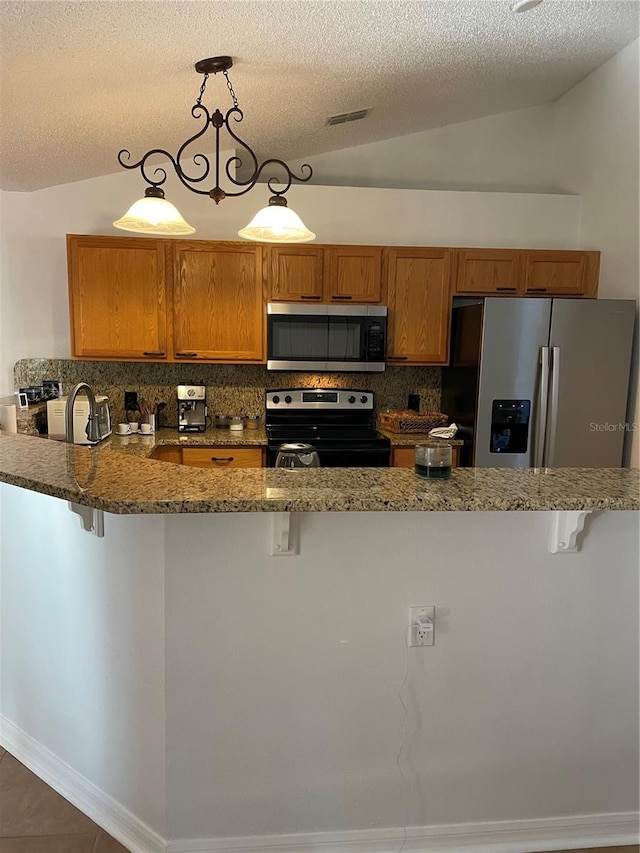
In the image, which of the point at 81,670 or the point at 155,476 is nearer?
the point at 155,476

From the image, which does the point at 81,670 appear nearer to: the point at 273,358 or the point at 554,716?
the point at 554,716

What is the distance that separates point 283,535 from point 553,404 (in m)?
2.32

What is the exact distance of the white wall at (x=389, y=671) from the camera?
5.22 feet

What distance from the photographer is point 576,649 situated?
1699 millimetres

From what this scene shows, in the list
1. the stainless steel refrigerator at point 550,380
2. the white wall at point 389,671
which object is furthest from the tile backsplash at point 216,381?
the white wall at point 389,671

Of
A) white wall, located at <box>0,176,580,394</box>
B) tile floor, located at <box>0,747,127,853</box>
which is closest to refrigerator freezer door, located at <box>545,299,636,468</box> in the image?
white wall, located at <box>0,176,580,394</box>

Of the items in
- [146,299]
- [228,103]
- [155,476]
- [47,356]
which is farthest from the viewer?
[47,356]

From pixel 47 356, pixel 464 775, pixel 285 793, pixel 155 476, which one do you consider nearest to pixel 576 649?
pixel 464 775

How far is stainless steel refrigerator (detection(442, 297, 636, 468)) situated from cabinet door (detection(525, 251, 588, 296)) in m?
0.54

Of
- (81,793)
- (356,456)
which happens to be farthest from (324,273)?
(81,793)

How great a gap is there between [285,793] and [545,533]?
3.37ft

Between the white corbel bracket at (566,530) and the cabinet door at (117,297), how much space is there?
2.75 metres

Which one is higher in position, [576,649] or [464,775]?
[576,649]

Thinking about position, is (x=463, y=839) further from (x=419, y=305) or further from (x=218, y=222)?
(x=218, y=222)
